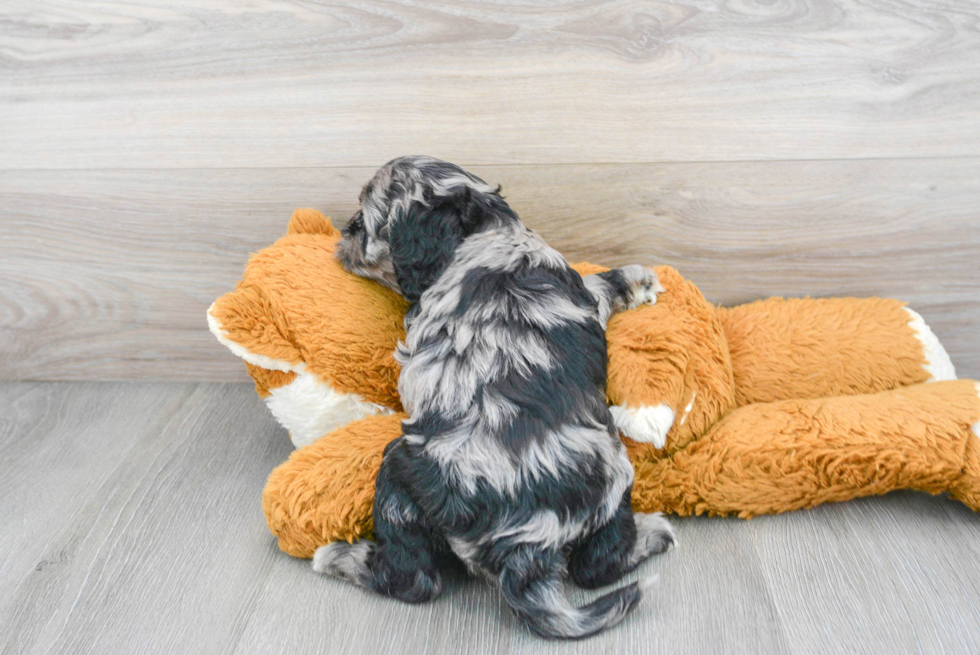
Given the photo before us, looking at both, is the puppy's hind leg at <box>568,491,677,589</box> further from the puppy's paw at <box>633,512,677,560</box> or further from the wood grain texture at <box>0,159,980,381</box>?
the wood grain texture at <box>0,159,980,381</box>

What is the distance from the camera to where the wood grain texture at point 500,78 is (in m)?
2.06

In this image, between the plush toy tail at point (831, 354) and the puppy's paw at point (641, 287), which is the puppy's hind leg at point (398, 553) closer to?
the puppy's paw at point (641, 287)

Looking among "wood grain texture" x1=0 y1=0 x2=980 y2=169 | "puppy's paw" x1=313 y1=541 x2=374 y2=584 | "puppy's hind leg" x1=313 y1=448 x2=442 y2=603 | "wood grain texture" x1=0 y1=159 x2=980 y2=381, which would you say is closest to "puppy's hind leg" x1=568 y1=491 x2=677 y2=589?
"puppy's hind leg" x1=313 y1=448 x2=442 y2=603

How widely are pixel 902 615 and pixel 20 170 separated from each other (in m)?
2.76

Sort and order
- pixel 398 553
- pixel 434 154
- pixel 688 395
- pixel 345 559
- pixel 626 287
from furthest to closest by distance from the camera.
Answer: pixel 434 154
pixel 626 287
pixel 688 395
pixel 345 559
pixel 398 553

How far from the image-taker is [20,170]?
238cm

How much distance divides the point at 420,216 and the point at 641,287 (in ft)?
2.08

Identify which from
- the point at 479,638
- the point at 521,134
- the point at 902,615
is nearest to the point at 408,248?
the point at 521,134

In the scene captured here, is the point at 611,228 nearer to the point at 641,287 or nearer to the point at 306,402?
the point at 641,287

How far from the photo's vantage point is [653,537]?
1.75 metres

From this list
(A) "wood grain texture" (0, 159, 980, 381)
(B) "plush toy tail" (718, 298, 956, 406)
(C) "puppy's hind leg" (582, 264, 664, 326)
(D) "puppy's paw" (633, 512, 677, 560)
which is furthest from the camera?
(A) "wood grain texture" (0, 159, 980, 381)

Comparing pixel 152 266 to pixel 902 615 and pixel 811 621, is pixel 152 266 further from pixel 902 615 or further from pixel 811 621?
pixel 902 615

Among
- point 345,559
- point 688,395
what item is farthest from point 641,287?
point 345,559

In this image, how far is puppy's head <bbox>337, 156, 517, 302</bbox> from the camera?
1797 millimetres
